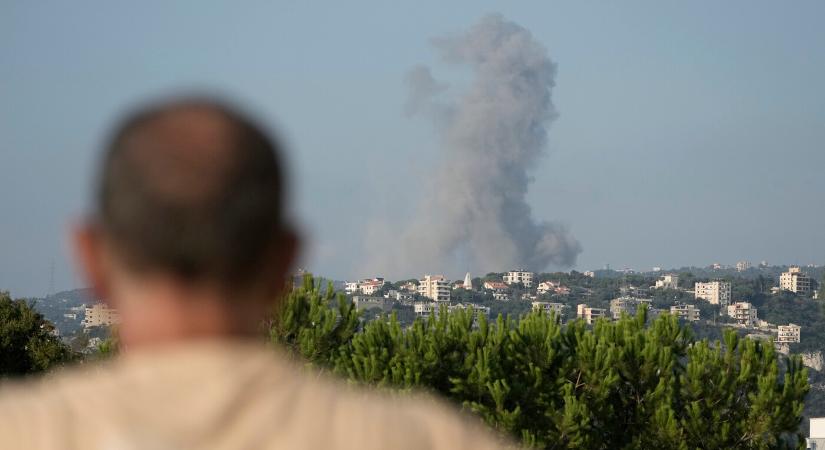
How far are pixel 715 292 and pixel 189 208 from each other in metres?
193

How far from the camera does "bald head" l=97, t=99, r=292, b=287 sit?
1225mm

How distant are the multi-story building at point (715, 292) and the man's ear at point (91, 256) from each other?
607ft

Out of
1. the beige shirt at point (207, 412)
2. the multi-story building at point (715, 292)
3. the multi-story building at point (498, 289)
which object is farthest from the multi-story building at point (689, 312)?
the beige shirt at point (207, 412)

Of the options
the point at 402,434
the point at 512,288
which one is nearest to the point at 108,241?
the point at 402,434

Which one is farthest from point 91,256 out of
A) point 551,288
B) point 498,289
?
point 551,288

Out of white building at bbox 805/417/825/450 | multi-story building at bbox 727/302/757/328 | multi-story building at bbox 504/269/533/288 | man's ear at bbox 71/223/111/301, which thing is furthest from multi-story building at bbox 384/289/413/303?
man's ear at bbox 71/223/111/301

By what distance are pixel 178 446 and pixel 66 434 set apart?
0.11 m

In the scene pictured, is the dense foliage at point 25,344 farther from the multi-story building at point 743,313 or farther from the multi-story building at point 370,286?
the multi-story building at point 743,313

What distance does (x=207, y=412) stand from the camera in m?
1.22

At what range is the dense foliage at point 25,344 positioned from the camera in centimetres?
4125

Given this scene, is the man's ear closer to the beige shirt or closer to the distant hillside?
the beige shirt

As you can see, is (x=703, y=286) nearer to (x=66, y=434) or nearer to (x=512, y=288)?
(x=512, y=288)

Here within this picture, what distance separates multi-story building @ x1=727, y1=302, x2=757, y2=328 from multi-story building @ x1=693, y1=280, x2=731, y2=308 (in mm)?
4247

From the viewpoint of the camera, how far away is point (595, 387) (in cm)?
2812
